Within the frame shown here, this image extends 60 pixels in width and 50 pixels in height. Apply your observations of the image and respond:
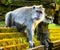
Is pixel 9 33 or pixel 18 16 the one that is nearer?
pixel 9 33

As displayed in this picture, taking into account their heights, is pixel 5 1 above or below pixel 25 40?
above

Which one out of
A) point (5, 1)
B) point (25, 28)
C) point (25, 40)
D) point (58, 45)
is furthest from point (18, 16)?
point (5, 1)

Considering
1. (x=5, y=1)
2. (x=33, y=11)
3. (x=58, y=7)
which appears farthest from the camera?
(x=58, y=7)

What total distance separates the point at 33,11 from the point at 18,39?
96cm

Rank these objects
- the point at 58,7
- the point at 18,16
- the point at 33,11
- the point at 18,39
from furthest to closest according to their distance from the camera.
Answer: the point at 58,7, the point at 18,16, the point at 33,11, the point at 18,39

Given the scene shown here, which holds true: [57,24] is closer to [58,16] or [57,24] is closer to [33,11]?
[58,16]

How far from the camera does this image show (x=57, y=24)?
44.2 ft

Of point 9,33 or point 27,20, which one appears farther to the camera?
point 27,20

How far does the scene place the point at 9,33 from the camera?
553 centimetres

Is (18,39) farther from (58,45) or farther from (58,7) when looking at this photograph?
(58,7)

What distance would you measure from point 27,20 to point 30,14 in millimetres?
199

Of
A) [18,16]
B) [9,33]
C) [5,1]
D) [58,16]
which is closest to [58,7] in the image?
[58,16]

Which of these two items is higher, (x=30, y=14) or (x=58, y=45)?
(x=30, y=14)

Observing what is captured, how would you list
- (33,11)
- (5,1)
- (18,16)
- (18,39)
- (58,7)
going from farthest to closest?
(58,7)
(5,1)
(18,16)
(33,11)
(18,39)
